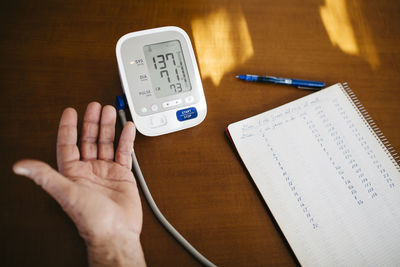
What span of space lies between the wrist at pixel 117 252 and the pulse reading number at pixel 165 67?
1.24 feet

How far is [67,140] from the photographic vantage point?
65cm

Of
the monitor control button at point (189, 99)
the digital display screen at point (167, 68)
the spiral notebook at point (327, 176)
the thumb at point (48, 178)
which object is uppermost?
the digital display screen at point (167, 68)

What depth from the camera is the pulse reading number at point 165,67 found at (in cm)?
74

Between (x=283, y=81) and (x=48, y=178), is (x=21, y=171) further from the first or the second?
(x=283, y=81)

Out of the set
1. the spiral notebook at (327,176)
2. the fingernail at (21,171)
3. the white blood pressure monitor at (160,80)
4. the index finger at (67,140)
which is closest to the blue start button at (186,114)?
the white blood pressure monitor at (160,80)

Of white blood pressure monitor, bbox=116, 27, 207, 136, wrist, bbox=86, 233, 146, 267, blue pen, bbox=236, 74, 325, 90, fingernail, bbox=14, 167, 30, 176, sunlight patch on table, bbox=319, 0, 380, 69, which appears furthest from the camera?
sunlight patch on table, bbox=319, 0, 380, 69

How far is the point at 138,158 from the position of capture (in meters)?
0.71

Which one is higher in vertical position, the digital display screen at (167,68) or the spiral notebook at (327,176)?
the digital display screen at (167,68)

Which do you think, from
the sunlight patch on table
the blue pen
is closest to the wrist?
the blue pen

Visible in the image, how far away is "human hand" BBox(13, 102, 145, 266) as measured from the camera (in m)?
0.53

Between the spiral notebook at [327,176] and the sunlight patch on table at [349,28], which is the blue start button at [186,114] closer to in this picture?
the spiral notebook at [327,176]

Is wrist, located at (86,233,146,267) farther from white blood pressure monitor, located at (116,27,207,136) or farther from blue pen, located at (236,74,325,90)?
Result: blue pen, located at (236,74,325,90)

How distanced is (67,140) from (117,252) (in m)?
0.27

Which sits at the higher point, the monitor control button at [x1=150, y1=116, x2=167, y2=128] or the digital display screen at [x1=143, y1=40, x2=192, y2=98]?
the digital display screen at [x1=143, y1=40, x2=192, y2=98]
